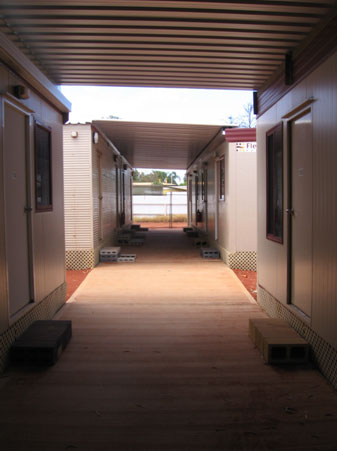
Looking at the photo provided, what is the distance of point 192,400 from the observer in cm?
333

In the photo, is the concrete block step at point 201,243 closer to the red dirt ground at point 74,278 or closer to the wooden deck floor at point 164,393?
the red dirt ground at point 74,278

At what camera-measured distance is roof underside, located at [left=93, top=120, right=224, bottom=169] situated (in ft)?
33.2

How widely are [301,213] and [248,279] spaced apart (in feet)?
14.4

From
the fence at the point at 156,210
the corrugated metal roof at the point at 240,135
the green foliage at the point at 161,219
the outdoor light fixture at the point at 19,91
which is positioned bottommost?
the green foliage at the point at 161,219

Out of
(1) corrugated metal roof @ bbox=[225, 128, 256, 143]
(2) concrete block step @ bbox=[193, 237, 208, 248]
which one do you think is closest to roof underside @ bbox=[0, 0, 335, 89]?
(1) corrugated metal roof @ bbox=[225, 128, 256, 143]

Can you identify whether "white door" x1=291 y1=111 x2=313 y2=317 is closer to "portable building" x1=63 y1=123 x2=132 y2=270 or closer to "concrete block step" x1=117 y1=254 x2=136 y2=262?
"portable building" x1=63 y1=123 x2=132 y2=270

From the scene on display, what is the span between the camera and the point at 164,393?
3459 millimetres

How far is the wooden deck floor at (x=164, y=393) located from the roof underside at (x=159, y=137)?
17.6 feet

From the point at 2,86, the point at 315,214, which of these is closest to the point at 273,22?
the point at 315,214

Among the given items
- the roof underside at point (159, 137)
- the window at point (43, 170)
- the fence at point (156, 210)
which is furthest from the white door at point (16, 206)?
the fence at point (156, 210)

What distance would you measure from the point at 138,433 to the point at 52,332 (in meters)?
1.85

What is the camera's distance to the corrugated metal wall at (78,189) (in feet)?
31.3

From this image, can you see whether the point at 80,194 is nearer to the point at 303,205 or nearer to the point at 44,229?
the point at 44,229

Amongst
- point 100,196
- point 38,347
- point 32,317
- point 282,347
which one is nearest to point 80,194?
point 100,196
